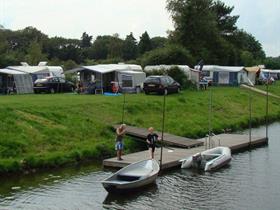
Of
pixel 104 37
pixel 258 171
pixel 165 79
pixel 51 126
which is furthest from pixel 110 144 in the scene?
pixel 104 37

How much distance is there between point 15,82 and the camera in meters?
58.3

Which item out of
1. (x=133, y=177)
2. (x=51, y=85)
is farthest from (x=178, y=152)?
(x=51, y=85)

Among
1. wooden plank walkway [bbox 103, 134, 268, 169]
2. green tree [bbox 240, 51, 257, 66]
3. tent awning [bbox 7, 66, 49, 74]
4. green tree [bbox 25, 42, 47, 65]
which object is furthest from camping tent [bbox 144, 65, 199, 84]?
green tree [bbox 240, 51, 257, 66]

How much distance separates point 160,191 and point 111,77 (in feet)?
125

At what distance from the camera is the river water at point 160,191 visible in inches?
861

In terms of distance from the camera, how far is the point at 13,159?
27.5 m

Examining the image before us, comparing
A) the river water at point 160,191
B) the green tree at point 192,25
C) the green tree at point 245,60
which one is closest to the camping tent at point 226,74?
the green tree at point 192,25

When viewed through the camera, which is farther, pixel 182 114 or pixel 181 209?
pixel 182 114

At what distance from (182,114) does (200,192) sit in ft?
77.7

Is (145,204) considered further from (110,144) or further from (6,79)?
(6,79)

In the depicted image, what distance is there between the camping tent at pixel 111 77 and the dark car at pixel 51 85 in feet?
7.23

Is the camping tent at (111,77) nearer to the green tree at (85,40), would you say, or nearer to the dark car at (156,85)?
the dark car at (156,85)

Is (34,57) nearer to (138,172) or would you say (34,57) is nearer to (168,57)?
(168,57)

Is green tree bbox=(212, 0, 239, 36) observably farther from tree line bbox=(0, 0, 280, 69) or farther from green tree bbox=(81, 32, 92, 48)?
green tree bbox=(81, 32, 92, 48)
